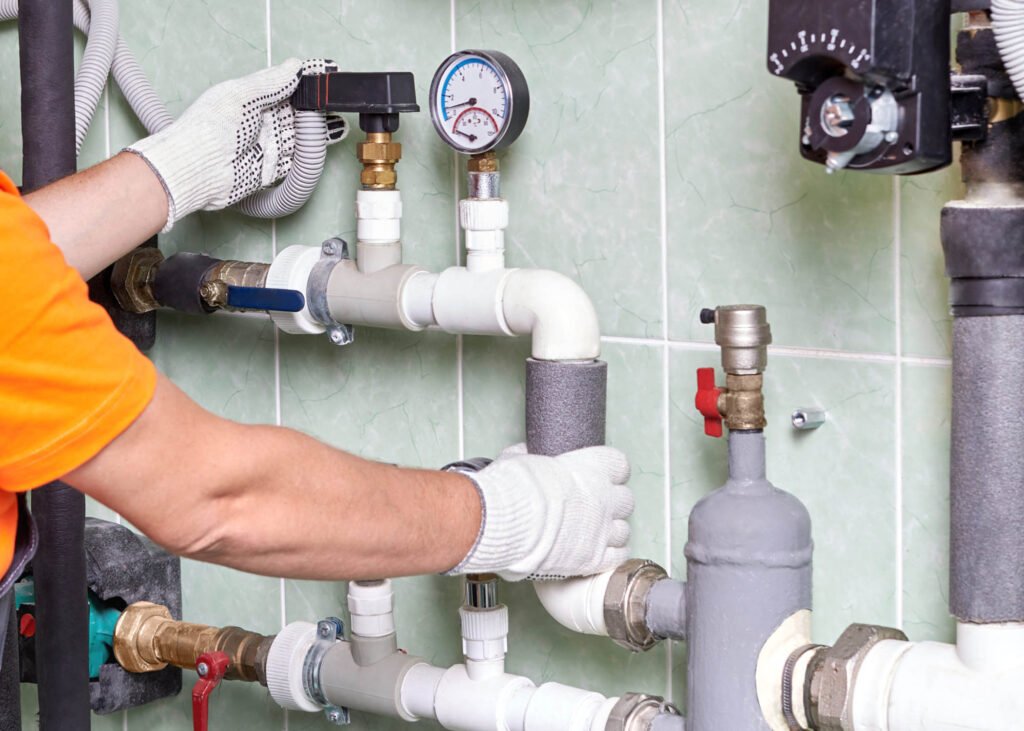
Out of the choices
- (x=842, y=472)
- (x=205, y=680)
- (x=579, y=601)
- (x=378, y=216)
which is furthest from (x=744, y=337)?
(x=205, y=680)

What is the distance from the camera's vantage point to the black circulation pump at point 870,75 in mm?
774

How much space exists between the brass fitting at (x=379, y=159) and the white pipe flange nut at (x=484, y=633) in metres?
0.38

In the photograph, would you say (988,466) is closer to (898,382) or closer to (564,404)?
(898,382)

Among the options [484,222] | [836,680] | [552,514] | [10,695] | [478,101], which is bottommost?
[10,695]

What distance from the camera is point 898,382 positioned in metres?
1.01

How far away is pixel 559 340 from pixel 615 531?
154 millimetres

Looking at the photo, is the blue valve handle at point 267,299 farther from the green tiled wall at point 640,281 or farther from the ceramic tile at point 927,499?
the ceramic tile at point 927,499

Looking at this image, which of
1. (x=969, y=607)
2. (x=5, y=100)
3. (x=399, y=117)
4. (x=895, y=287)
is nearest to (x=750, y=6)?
(x=895, y=287)

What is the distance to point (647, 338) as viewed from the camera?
1.14 metres

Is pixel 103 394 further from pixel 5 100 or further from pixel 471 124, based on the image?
pixel 5 100

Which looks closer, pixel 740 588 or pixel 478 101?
pixel 740 588

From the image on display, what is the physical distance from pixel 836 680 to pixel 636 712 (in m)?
0.18

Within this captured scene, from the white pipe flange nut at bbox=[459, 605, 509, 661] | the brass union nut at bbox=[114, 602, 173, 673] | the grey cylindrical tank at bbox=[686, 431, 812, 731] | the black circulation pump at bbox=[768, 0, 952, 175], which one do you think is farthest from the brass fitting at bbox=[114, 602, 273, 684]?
the black circulation pump at bbox=[768, 0, 952, 175]

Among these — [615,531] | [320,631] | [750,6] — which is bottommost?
[320,631]
